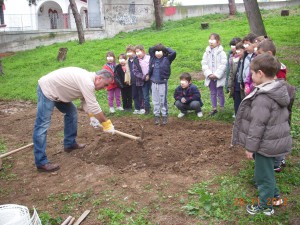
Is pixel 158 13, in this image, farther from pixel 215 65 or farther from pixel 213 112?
pixel 213 112

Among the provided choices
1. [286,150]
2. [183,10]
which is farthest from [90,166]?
[183,10]

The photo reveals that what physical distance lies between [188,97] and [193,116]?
1.44 feet

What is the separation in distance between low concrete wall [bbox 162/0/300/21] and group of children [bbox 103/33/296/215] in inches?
765

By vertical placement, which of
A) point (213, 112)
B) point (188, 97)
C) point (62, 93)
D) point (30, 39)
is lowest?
point (213, 112)

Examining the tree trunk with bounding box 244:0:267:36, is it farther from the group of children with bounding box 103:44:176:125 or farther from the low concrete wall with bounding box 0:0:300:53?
the low concrete wall with bounding box 0:0:300:53

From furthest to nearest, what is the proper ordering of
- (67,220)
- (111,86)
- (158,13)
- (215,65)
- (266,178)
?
(158,13) → (111,86) → (215,65) → (67,220) → (266,178)

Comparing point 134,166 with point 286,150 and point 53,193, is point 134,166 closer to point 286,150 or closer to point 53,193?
point 53,193

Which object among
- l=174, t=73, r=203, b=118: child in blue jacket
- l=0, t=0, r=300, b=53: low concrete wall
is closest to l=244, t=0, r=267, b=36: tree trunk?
l=174, t=73, r=203, b=118: child in blue jacket

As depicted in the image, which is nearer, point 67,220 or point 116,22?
point 67,220

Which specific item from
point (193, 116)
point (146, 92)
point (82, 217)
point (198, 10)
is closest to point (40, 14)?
point (198, 10)

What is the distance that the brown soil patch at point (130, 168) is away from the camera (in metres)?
4.14

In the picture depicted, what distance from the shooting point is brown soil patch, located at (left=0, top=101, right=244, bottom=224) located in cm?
414

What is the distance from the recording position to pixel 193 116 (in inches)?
290

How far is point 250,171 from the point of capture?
178 inches
